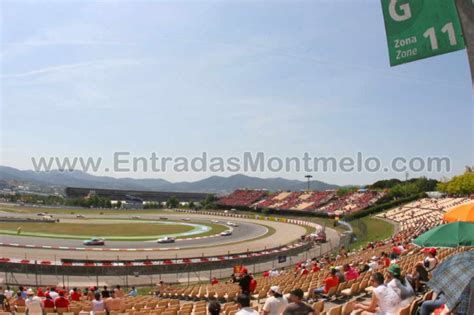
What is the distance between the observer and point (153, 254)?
42938 mm

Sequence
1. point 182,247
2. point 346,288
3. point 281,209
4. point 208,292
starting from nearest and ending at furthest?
point 346,288 < point 208,292 < point 182,247 < point 281,209

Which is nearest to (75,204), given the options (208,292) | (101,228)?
(101,228)

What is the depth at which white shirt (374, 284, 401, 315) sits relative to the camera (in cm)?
754

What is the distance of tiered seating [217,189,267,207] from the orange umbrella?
116 meters

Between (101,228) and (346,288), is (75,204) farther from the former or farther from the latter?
(346,288)

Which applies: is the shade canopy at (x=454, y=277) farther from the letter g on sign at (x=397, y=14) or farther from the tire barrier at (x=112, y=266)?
the tire barrier at (x=112, y=266)

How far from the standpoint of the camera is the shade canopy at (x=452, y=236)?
10.5m

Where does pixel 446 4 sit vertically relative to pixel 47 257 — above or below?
above

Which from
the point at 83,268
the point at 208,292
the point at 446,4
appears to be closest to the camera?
the point at 446,4

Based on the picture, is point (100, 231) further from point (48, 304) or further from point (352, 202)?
point (352, 202)

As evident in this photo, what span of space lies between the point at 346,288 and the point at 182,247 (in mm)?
36120

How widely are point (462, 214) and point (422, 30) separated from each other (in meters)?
5.48

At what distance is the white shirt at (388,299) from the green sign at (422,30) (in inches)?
135

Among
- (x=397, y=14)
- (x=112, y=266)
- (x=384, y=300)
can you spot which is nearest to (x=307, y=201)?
(x=112, y=266)
